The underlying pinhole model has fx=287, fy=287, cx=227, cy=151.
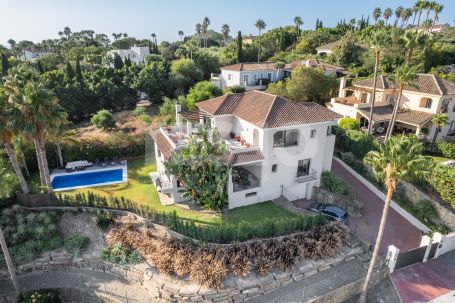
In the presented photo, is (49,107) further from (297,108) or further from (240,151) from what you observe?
(297,108)

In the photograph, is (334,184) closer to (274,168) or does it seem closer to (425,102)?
(274,168)

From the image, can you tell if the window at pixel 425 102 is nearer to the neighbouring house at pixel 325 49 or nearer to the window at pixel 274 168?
the window at pixel 274 168

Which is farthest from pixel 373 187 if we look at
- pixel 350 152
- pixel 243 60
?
pixel 243 60

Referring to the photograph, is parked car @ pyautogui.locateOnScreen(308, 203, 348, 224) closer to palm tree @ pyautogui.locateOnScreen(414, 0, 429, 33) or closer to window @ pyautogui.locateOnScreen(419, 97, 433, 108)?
window @ pyautogui.locateOnScreen(419, 97, 433, 108)

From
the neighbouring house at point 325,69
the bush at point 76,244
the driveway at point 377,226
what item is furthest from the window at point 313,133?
the neighbouring house at point 325,69

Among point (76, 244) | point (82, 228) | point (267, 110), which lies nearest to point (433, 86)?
point (267, 110)

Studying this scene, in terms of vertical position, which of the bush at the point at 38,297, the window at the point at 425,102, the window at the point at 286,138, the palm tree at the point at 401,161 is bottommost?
the bush at the point at 38,297
